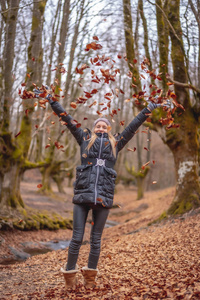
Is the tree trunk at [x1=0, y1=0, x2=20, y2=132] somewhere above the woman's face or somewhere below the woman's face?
above

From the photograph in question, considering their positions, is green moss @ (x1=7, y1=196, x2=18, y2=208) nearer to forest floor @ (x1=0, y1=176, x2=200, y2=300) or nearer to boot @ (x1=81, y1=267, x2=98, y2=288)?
forest floor @ (x1=0, y1=176, x2=200, y2=300)

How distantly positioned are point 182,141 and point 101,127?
5.27 meters

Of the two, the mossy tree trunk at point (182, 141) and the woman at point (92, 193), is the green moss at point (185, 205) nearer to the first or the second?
the mossy tree trunk at point (182, 141)

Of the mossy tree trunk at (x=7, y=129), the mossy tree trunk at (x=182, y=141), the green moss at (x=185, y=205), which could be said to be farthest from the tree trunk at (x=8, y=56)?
the green moss at (x=185, y=205)

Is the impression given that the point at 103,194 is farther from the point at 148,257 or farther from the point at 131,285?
the point at 148,257

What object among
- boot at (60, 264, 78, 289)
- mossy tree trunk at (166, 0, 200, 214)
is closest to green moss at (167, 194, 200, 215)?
mossy tree trunk at (166, 0, 200, 214)

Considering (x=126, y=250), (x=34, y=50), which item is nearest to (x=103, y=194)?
(x=126, y=250)

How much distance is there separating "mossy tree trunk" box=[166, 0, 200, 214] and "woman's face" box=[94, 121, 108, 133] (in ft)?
17.0

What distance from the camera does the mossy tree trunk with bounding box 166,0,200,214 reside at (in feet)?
27.5

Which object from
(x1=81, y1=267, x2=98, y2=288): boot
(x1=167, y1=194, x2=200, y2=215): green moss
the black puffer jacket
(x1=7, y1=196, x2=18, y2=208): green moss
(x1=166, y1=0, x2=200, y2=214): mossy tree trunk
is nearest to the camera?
the black puffer jacket

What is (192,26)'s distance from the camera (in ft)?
29.3

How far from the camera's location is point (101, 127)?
154 inches

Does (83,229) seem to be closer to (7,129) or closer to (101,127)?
(101,127)

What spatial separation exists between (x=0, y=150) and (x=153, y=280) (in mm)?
6625
